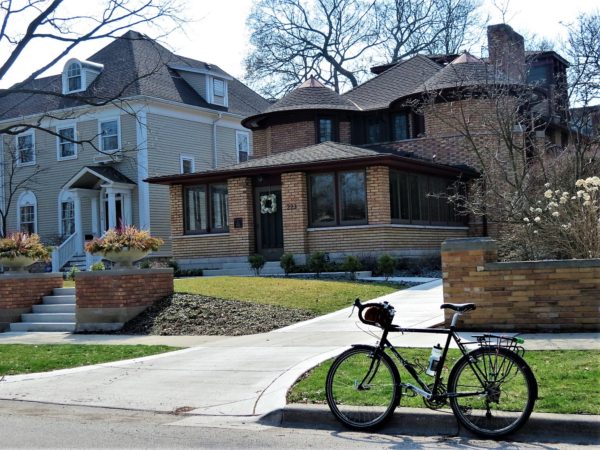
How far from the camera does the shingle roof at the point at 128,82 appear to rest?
33469 mm

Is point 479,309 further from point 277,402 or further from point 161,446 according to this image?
point 161,446

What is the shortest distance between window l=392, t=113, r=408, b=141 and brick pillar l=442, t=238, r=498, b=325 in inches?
725

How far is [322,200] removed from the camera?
23.3 metres

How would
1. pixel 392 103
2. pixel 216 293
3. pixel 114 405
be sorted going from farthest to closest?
pixel 392 103 → pixel 216 293 → pixel 114 405

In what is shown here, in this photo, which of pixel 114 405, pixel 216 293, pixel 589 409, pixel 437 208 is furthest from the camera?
pixel 437 208

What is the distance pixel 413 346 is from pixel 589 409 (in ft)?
12.0

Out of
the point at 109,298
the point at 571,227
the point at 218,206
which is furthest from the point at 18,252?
the point at 571,227

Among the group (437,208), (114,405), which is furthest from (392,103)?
(114,405)

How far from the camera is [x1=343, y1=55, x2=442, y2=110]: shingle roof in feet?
99.9

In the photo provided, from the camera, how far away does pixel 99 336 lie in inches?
573

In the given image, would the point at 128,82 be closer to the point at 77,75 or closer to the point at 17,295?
the point at 77,75

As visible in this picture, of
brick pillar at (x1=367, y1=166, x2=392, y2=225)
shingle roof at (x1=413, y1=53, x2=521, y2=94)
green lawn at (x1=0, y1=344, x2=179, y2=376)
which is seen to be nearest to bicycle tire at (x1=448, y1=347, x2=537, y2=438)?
green lawn at (x1=0, y1=344, x2=179, y2=376)

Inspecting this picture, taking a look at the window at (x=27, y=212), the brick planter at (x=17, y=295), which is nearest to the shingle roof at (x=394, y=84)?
the window at (x=27, y=212)

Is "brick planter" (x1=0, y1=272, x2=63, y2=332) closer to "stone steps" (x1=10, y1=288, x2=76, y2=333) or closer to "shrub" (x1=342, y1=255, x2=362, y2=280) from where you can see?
"stone steps" (x1=10, y1=288, x2=76, y2=333)
